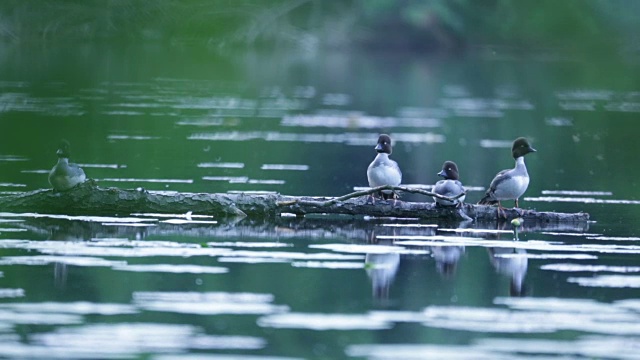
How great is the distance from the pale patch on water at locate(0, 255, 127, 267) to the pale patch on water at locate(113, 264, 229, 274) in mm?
158

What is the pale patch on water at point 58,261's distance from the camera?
12.4m

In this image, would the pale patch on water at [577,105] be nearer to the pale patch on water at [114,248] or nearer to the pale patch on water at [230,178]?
the pale patch on water at [230,178]

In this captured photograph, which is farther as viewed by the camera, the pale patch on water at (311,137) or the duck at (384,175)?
the pale patch on water at (311,137)

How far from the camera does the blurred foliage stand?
2314 inches

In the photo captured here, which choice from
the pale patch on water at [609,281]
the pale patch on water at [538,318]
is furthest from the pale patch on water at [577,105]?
the pale patch on water at [538,318]

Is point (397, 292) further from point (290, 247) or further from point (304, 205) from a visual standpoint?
point (304, 205)

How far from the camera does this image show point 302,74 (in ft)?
162

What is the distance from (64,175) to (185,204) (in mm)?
1152

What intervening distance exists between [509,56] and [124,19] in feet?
62.1

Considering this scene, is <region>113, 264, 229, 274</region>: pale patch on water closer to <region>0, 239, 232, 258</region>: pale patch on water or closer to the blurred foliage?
<region>0, 239, 232, 258</region>: pale patch on water

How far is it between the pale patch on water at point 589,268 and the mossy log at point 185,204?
7.63ft

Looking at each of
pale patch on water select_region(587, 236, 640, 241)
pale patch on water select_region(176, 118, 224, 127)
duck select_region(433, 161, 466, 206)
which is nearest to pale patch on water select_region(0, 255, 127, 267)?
duck select_region(433, 161, 466, 206)

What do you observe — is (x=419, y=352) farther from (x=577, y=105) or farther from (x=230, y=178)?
(x=577, y=105)

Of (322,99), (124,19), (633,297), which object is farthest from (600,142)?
(124,19)
